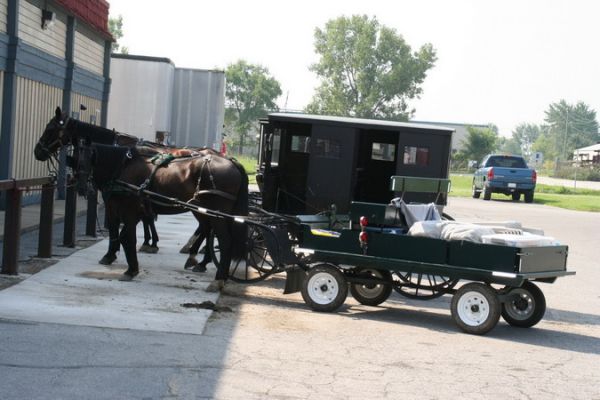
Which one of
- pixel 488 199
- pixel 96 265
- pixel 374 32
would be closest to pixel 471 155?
pixel 374 32

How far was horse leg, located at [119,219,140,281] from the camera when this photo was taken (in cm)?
1224

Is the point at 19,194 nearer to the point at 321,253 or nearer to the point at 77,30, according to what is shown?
the point at 321,253

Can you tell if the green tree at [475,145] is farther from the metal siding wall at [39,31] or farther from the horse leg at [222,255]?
the horse leg at [222,255]

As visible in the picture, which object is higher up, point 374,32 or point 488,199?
point 374,32

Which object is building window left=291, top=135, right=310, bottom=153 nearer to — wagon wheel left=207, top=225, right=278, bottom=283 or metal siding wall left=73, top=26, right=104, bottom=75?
wagon wheel left=207, top=225, right=278, bottom=283

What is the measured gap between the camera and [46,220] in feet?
43.4

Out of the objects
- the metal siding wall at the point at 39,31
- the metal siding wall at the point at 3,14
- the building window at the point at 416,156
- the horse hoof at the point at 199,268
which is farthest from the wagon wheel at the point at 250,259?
the metal siding wall at the point at 39,31

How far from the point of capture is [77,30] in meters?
25.0

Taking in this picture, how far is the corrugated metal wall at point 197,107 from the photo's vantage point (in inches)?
1243

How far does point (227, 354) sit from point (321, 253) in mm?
2889

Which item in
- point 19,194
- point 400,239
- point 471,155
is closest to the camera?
point 400,239

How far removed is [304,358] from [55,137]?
21.4 ft

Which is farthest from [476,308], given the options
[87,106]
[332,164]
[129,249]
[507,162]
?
[507,162]

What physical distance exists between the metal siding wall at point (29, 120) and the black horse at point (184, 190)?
298 inches
